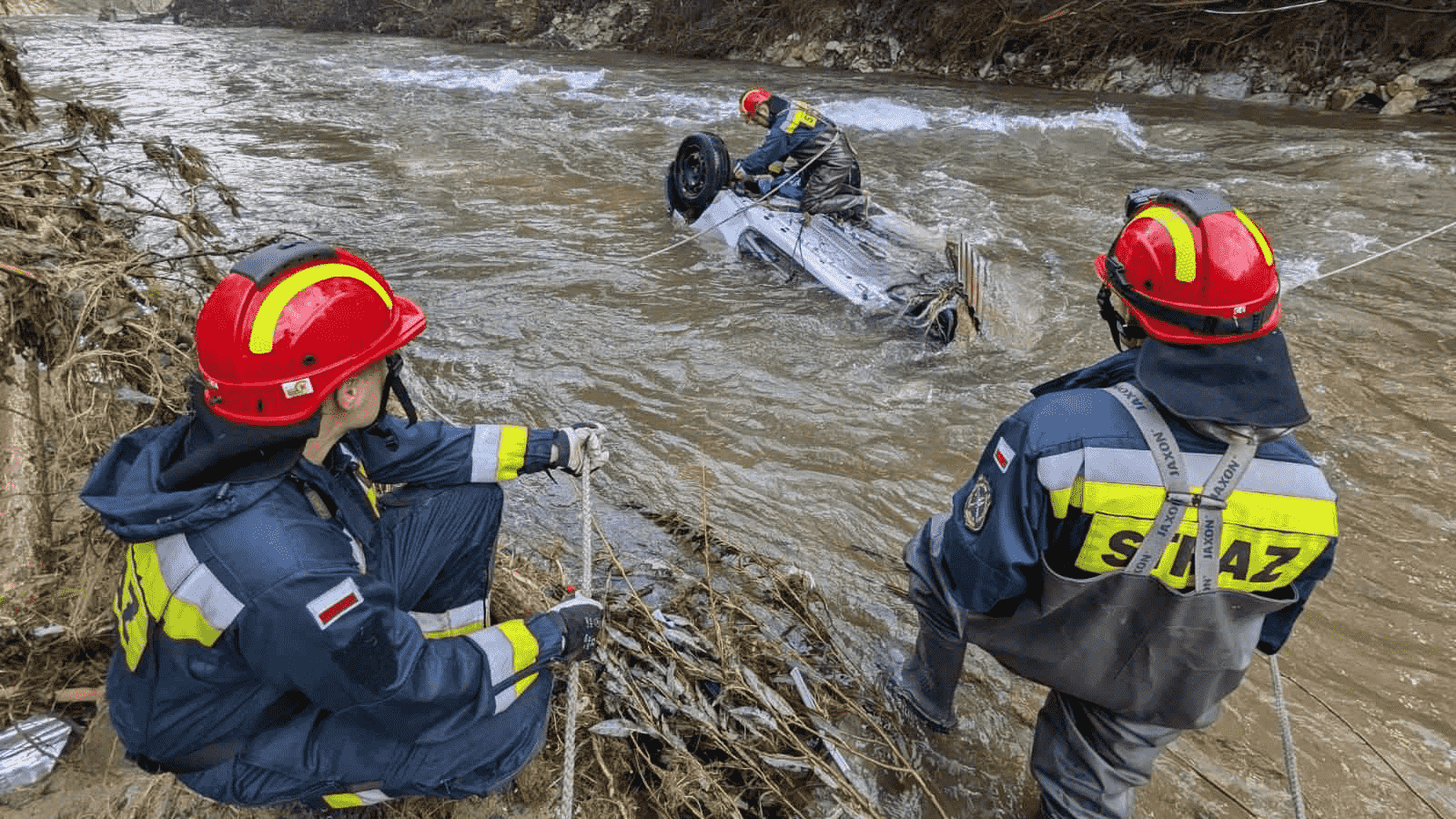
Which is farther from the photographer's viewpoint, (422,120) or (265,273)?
(422,120)

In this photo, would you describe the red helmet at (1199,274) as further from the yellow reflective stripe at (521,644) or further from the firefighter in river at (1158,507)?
the yellow reflective stripe at (521,644)

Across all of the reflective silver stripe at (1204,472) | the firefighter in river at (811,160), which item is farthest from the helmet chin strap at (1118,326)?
the firefighter in river at (811,160)

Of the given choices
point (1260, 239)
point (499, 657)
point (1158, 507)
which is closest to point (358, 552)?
point (499, 657)

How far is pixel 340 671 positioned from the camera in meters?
1.44

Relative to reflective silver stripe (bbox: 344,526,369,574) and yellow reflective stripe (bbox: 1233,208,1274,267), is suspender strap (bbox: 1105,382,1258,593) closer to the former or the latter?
yellow reflective stripe (bbox: 1233,208,1274,267)

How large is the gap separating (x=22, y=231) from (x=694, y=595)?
305 centimetres

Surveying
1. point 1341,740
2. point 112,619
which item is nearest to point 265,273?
point 112,619

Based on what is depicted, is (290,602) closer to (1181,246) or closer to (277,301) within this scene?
(277,301)

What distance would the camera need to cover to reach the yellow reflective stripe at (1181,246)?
1673 mm

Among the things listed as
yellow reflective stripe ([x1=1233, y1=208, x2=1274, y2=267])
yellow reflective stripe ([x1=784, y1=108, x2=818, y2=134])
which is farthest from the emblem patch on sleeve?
yellow reflective stripe ([x1=784, y1=108, x2=818, y2=134])

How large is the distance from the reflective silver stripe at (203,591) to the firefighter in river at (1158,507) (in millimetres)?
1539

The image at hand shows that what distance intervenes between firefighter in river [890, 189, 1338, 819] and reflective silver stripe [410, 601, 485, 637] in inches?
53.9

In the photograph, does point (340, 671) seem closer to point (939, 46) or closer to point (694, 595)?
point (694, 595)

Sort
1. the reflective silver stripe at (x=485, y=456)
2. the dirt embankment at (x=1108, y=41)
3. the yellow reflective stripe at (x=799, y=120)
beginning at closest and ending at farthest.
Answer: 1. the reflective silver stripe at (x=485, y=456)
2. the yellow reflective stripe at (x=799, y=120)
3. the dirt embankment at (x=1108, y=41)
